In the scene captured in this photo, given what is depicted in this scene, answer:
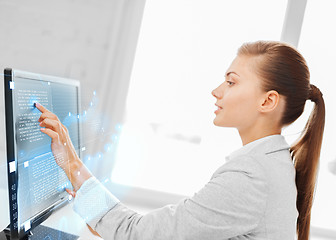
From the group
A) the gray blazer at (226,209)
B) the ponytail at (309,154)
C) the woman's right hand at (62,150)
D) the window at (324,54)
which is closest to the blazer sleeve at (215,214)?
the gray blazer at (226,209)

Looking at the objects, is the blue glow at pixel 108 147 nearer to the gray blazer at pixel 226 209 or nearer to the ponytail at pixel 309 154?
the gray blazer at pixel 226 209

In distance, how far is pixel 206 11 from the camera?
5.21 feet

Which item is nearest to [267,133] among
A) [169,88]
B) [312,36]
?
[169,88]

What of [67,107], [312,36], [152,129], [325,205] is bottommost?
[325,205]

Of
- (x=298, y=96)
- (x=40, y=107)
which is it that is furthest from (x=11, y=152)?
(x=298, y=96)

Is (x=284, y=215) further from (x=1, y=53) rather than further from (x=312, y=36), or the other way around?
(x=1, y=53)

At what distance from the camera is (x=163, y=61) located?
63.9 inches

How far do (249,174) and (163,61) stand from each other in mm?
1027

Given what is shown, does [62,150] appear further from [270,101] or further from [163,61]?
[163,61]

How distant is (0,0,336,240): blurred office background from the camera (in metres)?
1.56

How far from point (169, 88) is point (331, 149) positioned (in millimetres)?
875

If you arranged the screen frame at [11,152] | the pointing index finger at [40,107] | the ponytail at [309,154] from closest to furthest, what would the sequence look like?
1. the screen frame at [11,152]
2. the pointing index finger at [40,107]
3. the ponytail at [309,154]

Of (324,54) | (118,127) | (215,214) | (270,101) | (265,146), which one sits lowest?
(118,127)

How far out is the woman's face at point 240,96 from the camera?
843 millimetres
